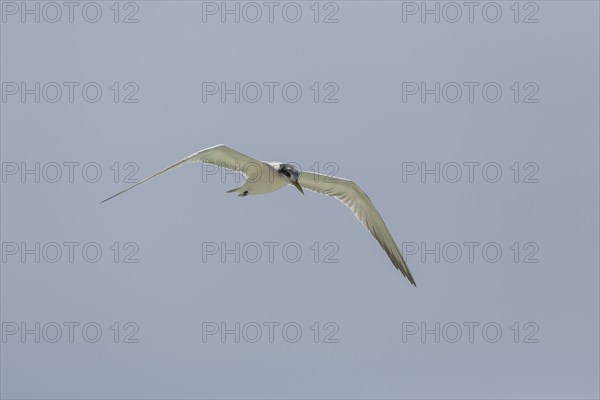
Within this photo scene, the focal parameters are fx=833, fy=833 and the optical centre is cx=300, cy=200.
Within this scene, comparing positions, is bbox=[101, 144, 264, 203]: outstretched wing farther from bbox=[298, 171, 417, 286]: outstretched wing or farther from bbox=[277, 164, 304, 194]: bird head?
bbox=[298, 171, 417, 286]: outstretched wing

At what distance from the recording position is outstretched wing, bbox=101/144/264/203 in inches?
454

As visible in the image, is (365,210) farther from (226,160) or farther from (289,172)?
(226,160)

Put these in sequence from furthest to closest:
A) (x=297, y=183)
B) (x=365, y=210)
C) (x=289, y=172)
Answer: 1. (x=365, y=210)
2. (x=297, y=183)
3. (x=289, y=172)

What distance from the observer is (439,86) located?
15047 millimetres

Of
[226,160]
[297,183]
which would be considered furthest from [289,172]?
[226,160]

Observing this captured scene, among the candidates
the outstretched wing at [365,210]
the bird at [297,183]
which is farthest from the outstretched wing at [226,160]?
the outstretched wing at [365,210]

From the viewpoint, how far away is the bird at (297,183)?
1184 centimetres

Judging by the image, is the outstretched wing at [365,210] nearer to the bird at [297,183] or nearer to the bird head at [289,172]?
the bird at [297,183]

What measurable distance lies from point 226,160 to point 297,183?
1088 millimetres

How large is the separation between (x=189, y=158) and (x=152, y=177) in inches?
34.3

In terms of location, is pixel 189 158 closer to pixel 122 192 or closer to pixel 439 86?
pixel 122 192

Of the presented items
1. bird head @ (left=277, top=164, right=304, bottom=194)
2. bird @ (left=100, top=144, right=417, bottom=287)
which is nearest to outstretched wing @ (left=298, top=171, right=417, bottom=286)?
bird @ (left=100, top=144, right=417, bottom=287)

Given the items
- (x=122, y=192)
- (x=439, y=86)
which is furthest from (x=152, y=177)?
(x=439, y=86)

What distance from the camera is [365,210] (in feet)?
43.3
